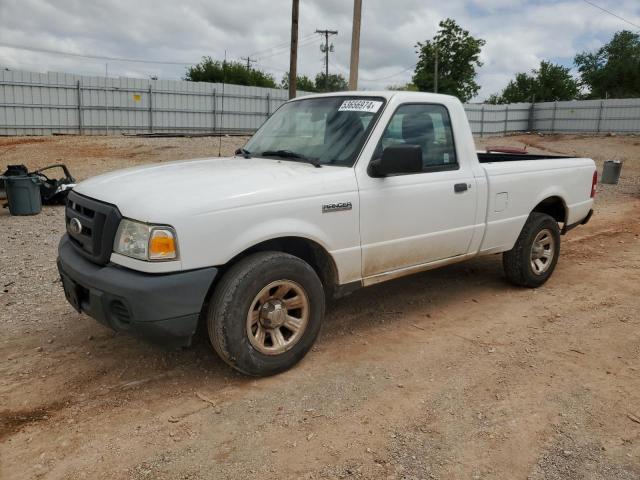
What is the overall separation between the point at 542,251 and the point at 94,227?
4474 millimetres

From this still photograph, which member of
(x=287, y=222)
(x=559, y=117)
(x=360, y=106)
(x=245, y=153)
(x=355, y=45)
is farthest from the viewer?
(x=559, y=117)

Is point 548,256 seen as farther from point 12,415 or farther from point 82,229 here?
point 12,415

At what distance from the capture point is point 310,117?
4.56m

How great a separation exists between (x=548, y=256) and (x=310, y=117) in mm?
3104

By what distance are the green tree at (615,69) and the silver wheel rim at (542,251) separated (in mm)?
56786

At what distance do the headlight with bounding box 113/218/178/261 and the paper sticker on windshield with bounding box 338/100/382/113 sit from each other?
1.91 meters

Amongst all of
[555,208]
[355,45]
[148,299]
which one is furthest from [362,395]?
[355,45]

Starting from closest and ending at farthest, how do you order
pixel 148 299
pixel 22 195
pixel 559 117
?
pixel 148 299 < pixel 22 195 < pixel 559 117

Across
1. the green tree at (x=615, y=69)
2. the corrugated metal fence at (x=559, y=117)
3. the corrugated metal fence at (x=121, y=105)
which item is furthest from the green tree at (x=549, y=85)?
the corrugated metal fence at (x=121, y=105)

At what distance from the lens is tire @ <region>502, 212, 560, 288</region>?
550cm

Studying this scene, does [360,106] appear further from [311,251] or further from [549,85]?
[549,85]

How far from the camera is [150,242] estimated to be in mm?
3104

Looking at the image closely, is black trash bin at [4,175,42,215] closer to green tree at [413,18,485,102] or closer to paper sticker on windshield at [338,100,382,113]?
paper sticker on windshield at [338,100,382,113]

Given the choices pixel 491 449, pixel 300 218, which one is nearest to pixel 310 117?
pixel 300 218
